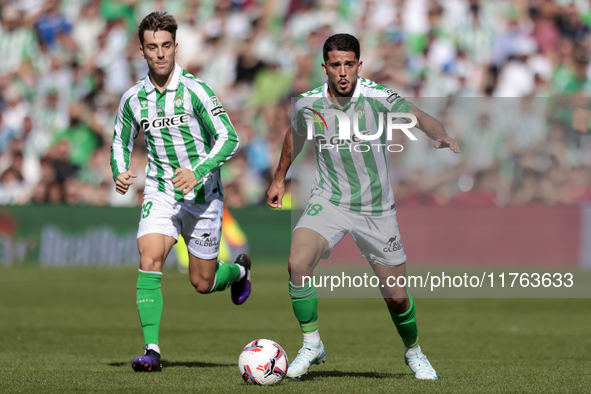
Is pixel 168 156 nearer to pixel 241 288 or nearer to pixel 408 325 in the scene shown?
pixel 241 288

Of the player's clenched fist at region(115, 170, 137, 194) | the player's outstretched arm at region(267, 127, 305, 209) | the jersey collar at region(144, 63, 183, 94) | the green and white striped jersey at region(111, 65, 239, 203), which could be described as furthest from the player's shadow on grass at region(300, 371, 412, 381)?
the jersey collar at region(144, 63, 183, 94)

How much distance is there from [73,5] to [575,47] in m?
10.8

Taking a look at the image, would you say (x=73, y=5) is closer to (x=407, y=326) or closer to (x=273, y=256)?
(x=273, y=256)

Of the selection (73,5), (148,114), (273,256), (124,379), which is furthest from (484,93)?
(124,379)

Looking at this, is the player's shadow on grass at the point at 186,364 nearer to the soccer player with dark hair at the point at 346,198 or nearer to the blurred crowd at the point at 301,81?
the soccer player with dark hair at the point at 346,198

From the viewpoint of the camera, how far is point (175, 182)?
6.00 metres

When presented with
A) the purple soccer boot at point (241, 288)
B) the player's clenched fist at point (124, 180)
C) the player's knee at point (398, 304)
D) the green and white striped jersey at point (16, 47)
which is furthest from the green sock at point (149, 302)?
the green and white striped jersey at point (16, 47)

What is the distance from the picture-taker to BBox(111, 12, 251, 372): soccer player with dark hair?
20.1ft

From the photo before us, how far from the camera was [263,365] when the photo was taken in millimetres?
5242

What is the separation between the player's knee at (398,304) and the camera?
5664 mm

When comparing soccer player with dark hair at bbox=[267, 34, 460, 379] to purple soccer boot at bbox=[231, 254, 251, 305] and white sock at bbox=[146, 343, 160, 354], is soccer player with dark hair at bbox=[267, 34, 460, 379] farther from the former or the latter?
purple soccer boot at bbox=[231, 254, 251, 305]

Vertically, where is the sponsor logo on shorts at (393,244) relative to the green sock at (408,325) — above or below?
above

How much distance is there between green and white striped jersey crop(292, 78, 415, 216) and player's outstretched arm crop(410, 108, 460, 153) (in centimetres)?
27

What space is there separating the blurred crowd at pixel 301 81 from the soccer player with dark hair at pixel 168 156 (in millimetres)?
8092
